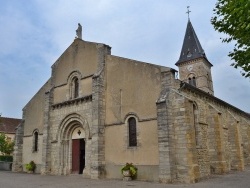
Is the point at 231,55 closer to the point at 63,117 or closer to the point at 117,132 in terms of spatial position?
the point at 117,132

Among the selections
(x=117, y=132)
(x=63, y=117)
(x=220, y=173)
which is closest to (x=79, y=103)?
(x=63, y=117)

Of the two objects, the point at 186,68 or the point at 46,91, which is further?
the point at 186,68

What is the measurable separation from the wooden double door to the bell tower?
22.2m

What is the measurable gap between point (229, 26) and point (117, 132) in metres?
9.10

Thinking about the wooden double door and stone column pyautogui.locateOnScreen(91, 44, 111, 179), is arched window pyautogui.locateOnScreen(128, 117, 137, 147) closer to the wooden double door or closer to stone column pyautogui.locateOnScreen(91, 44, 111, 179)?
stone column pyautogui.locateOnScreen(91, 44, 111, 179)

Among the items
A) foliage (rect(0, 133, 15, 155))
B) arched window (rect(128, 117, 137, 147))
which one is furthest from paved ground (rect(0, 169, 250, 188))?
foliage (rect(0, 133, 15, 155))

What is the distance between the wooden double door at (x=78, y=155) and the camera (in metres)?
18.3

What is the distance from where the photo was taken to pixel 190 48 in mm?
39062

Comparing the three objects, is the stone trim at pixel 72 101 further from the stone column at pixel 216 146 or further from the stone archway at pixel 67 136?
the stone column at pixel 216 146

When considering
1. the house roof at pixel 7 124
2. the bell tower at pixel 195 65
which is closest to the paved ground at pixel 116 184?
the bell tower at pixel 195 65

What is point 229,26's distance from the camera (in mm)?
9844

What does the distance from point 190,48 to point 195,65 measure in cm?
328

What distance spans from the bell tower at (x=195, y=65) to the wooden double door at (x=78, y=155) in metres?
22.2

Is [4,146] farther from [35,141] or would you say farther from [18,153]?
[35,141]
